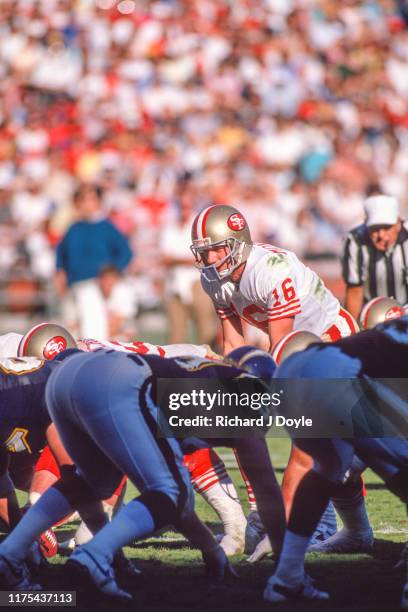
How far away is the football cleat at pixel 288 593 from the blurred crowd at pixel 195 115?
966 cm

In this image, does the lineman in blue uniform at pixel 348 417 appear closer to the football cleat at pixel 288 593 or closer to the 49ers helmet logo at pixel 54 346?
the football cleat at pixel 288 593

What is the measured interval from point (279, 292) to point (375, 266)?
258 cm

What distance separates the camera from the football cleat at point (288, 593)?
3889 millimetres

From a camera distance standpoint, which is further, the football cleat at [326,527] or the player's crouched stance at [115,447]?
the football cleat at [326,527]

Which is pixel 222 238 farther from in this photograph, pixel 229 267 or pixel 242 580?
pixel 242 580

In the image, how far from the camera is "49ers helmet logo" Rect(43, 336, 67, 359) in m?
5.57

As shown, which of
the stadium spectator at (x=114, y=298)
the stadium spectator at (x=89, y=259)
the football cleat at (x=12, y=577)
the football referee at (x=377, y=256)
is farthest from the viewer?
the stadium spectator at (x=114, y=298)

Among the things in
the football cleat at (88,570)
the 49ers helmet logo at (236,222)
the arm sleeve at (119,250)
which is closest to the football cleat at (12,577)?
the football cleat at (88,570)

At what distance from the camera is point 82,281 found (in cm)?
1120

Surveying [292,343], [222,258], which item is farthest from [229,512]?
[222,258]

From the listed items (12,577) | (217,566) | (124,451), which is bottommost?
(217,566)

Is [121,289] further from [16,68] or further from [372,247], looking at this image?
[16,68]

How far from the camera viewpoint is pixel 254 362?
13.2ft

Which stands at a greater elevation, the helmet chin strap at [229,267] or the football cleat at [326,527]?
the helmet chin strap at [229,267]
